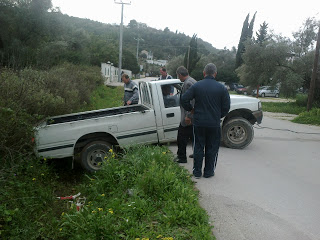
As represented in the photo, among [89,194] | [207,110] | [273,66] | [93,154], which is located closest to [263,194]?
[207,110]

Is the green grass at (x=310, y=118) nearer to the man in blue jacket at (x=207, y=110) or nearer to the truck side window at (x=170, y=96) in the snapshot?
the truck side window at (x=170, y=96)

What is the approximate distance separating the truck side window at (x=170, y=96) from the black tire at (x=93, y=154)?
1723 millimetres

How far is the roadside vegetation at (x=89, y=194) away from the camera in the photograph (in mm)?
3531

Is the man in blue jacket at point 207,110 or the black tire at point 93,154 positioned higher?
the man in blue jacket at point 207,110

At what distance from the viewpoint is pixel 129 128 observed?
6531 millimetres

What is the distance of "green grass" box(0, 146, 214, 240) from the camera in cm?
348

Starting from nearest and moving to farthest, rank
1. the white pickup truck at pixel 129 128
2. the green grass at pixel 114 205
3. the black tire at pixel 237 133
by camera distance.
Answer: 1. the green grass at pixel 114 205
2. the white pickup truck at pixel 129 128
3. the black tire at pixel 237 133

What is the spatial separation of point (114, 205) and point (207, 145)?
184 cm

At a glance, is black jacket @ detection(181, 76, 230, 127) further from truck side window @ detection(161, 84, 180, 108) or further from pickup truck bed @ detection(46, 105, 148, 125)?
pickup truck bed @ detection(46, 105, 148, 125)

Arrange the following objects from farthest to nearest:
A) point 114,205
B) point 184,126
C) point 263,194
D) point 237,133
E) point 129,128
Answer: point 237,133 < point 129,128 < point 184,126 < point 263,194 < point 114,205

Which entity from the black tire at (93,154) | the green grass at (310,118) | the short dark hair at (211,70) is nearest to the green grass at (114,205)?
the black tire at (93,154)

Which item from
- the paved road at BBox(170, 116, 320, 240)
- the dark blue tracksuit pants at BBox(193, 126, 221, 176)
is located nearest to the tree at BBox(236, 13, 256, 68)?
the paved road at BBox(170, 116, 320, 240)

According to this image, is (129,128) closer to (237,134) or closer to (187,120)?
(187,120)

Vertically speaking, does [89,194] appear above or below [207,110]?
below
